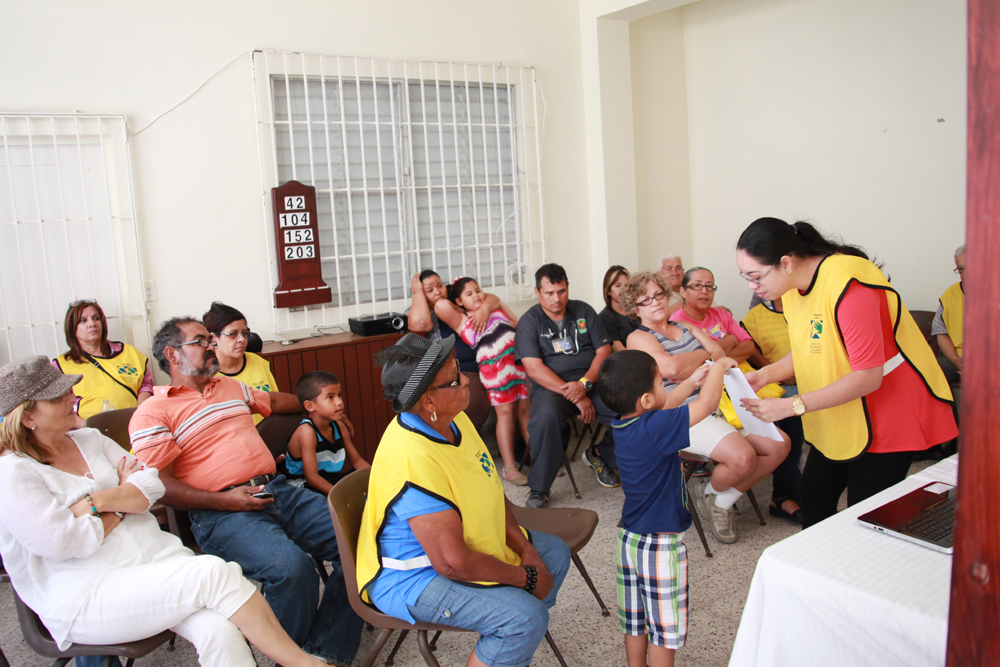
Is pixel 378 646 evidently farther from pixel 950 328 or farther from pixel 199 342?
pixel 950 328

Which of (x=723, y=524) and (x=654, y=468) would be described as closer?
(x=654, y=468)

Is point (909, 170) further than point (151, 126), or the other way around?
point (909, 170)

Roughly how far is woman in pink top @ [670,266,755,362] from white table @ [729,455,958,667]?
226 cm

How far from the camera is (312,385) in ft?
10.0

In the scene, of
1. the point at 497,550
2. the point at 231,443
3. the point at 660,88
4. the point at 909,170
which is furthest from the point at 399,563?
the point at 660,88

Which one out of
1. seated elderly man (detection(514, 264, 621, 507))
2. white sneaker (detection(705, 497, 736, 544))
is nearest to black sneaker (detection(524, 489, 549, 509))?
seated elderly man (detection(514, 264, 621, 507))

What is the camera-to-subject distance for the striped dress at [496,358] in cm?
435

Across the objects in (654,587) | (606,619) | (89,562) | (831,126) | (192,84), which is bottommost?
(606,619)

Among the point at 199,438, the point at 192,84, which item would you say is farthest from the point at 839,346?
the point at 192,84

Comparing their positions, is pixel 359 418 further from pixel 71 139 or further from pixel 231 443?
pixel 71 139

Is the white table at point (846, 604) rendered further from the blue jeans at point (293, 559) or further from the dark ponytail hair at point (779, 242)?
the blue jeans at point (293, 559)

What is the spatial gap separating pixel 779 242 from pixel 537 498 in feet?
7.17

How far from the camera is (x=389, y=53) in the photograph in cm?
496

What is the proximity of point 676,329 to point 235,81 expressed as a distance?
10.2 ft
